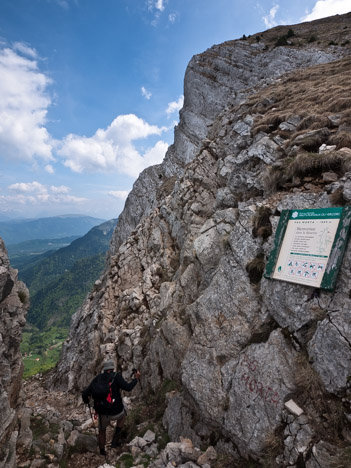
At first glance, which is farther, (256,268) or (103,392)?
(256,268)

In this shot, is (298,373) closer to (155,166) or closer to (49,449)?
(49,449)

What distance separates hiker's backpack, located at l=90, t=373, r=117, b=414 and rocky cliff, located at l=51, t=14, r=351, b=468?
3.03 meters

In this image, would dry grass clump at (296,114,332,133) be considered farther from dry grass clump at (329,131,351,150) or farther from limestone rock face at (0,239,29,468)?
limestone rock face at (0,239,29,468)

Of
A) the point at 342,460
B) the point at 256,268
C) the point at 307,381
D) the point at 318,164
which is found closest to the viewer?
the point at 342,460

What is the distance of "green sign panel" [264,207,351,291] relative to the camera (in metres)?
7.45

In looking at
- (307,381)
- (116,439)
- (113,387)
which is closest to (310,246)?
(307,381)

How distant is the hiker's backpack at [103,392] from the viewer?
8.64 m

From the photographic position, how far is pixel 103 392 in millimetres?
8617

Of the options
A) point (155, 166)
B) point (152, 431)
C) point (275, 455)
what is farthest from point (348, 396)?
point (155, 166)

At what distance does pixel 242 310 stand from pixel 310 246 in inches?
143

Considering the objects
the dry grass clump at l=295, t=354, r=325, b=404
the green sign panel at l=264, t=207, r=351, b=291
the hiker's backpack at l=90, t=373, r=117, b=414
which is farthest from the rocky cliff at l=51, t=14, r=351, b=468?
the hiker's backpack at l=90, t=373, r=117, b=414

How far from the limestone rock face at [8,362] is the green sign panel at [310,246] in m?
10.6

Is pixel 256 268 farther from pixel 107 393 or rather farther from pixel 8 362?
pixel 8 362

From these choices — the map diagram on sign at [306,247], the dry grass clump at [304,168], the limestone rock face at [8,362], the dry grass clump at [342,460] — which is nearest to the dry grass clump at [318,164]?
the dry grass clump at [304,168]
